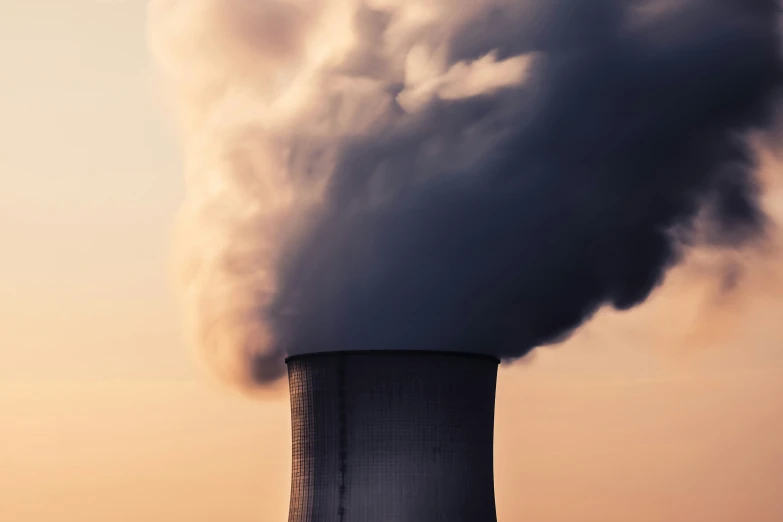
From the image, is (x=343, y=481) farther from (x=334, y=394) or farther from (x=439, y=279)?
(x=439, y=279)

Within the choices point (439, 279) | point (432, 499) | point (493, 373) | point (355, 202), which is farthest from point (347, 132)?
point (432, 499)

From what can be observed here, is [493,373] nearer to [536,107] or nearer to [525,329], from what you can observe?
[525,329]

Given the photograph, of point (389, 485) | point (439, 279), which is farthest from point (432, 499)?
point (439, 279)

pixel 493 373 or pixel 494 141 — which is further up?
pixel 494 141

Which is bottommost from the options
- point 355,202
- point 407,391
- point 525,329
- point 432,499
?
point 432,499

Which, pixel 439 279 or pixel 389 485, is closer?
pixel 389 485

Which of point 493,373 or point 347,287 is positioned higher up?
point 347,287
